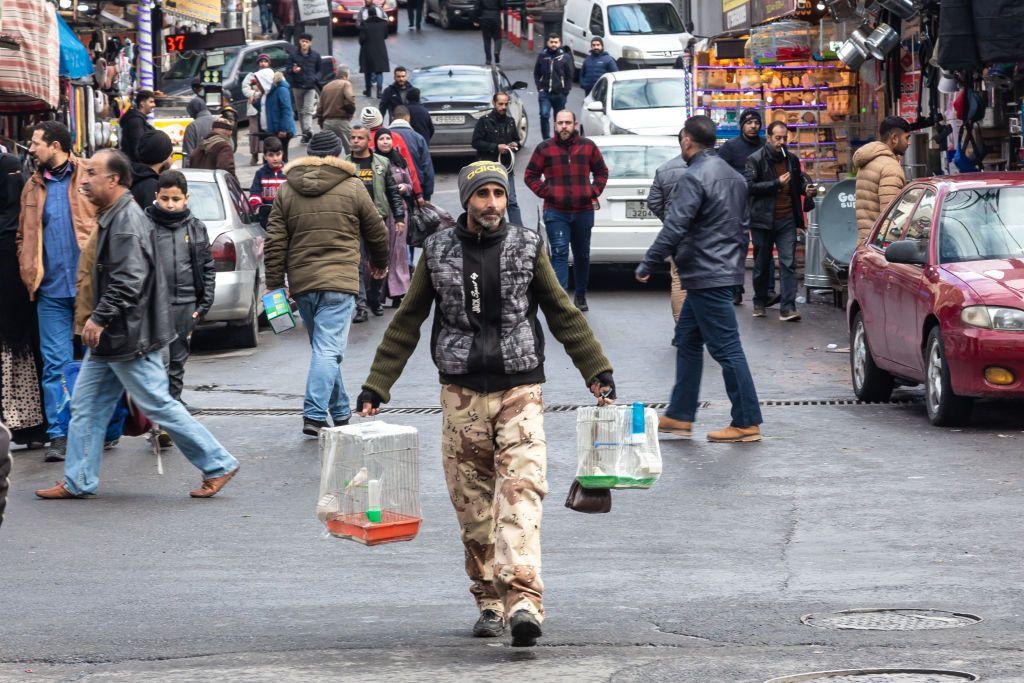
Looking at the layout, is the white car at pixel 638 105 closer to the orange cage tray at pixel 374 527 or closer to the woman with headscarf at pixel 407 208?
the woman with headscarf at pixel 407 208

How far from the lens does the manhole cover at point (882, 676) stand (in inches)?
214

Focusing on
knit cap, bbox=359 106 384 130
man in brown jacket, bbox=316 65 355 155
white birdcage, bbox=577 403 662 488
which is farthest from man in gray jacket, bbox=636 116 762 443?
man in brown jacket, bbox=316 65 355 155

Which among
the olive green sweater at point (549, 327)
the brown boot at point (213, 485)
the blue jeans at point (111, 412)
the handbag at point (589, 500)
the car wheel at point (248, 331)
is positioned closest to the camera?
the handbag at point (589, 500)

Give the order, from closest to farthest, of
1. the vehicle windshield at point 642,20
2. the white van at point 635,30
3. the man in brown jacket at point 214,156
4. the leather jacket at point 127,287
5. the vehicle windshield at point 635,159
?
the leather jacket at point 127,287, the vehicle windshield at point 635,159, the man in brown jacket at point 214,156, the white van at point 635,30, the vehicle windshield at point 642,20

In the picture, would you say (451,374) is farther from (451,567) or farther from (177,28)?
(177,28)

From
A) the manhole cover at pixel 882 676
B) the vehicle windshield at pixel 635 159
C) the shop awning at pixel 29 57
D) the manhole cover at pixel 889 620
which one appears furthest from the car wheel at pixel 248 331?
the manhole cover at pixel 882 676

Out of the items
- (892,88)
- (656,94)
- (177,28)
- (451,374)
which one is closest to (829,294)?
(892,88)

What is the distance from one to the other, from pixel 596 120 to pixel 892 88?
8672mm

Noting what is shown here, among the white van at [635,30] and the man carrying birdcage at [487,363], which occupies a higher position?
the white van at [635,30]

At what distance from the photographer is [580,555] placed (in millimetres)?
7617

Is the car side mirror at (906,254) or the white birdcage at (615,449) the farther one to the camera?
the car side mirror at (906,254)

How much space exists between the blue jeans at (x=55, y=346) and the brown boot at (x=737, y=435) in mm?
3995

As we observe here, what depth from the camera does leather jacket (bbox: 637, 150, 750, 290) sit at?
10453mm

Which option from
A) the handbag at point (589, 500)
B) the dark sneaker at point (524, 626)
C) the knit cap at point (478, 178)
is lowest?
the dark sneaker at point (524, 626)
